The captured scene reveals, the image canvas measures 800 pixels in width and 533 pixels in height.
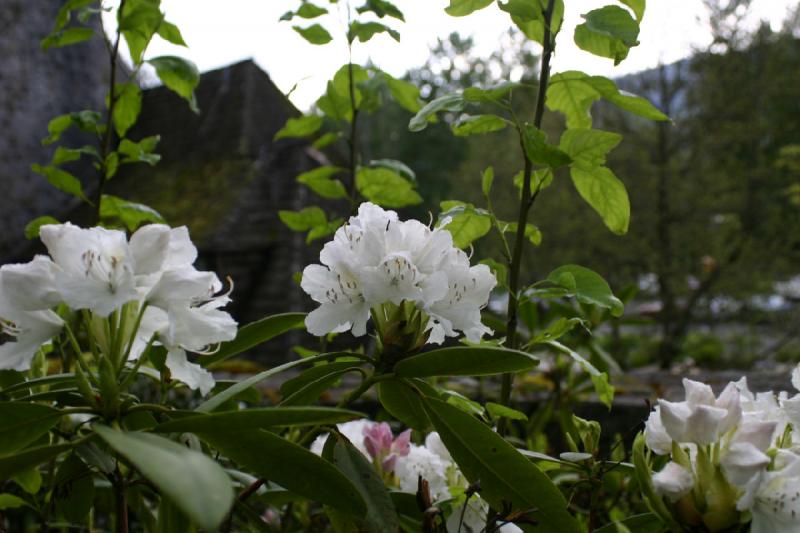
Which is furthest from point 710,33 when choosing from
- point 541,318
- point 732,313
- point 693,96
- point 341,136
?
point 341,136

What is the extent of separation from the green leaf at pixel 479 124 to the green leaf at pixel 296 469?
545 millimetres

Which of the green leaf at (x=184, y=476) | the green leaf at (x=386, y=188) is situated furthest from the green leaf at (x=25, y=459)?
the green leaf at (x=386, y=188)

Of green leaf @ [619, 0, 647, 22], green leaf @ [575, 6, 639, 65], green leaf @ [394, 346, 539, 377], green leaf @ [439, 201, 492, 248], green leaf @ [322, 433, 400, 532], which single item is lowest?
green leaf @ [322, 433, 400, 532]

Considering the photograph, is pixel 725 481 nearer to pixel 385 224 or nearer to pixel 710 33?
pixel 385 224

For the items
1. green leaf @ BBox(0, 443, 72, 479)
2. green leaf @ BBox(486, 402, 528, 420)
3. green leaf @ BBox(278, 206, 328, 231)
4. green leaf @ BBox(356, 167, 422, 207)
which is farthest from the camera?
green leaf @ BBox(278, 206, 328, 231)

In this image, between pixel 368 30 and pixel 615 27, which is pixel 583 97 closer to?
pixel 615 27

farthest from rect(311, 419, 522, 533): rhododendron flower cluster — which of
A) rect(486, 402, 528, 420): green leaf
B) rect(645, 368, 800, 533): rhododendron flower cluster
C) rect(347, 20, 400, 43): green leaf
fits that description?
rect(347, 20, 400, 43): green leaf

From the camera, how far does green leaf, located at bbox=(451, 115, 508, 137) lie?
40.0 inches

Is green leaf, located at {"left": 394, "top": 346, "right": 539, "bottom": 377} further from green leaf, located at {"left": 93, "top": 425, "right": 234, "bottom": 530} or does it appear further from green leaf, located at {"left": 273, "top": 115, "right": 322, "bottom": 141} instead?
green leaf, located at {"left": 273, "top": 115, "right": 322, "bottom": 141}

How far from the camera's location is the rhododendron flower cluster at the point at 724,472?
63 cm

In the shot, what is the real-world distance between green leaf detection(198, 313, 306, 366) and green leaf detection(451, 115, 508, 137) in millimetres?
359

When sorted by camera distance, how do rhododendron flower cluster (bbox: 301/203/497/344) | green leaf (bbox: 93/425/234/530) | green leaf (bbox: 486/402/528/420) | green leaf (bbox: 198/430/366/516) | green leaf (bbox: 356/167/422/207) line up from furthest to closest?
green leaf (bbox: 356/167/422/207)
green leaf (bbox: 486/402/528/420)
rhododendron flower cluster (bbox: 301/203/497/344)
green leaf (bbox: 198/430/366/516)
green leaf (bbox: 93/425/234/530)

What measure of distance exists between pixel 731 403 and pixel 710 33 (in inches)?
341

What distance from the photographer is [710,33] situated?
8.15 meters
